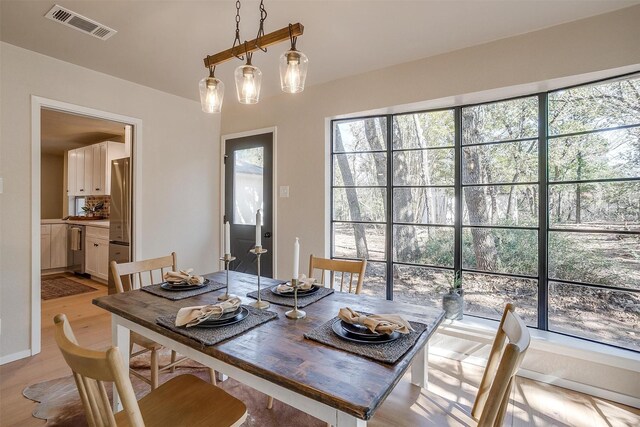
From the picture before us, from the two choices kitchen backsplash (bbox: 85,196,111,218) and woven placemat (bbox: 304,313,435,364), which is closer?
woven placemat (bbox: 304,313,435,364)

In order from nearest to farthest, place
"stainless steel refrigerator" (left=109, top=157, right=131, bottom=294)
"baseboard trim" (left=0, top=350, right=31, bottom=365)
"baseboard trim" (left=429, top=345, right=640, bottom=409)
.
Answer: "baseboard trim" (left=429, top=345, right=640, bottom=409) < "baseboard trim" (left=0, top=350, right=31, bottom=365) < "stainless steel refrigerator" (left=109, top=157, right=131, bottom=294)

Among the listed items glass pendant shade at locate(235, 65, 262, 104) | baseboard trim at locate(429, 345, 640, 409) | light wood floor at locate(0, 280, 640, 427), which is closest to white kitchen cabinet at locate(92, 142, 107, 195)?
light wood floor at locate(0, 280, 640, 427)

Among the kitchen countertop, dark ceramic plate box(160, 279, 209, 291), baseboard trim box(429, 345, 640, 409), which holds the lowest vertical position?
baseboard trim box(429, 345, 640, 409)

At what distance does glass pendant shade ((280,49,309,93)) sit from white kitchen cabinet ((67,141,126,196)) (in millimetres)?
4529

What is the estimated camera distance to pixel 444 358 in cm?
253

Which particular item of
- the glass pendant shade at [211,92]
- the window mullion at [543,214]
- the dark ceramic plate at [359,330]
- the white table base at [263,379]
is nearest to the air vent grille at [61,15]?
the glass pendant shade at [211,92]

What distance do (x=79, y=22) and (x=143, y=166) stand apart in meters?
1.42

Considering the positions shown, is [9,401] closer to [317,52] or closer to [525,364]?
[317,52]

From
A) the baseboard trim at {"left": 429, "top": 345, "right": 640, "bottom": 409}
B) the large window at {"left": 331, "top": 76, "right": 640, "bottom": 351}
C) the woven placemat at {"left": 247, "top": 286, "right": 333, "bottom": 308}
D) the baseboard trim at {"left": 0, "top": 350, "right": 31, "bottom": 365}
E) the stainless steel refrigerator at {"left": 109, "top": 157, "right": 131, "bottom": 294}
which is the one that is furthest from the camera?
the stainless steel refrigerator at {"left": 109, "top": 157, "right": 131, "bottom": 294}

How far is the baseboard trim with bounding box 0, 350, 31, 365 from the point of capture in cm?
239

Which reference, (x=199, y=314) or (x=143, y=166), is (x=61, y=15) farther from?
(x=199, y=314)

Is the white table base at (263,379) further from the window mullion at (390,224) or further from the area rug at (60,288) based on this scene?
the area rug at (60,288)

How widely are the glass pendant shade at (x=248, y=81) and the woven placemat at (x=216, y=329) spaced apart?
106 cm

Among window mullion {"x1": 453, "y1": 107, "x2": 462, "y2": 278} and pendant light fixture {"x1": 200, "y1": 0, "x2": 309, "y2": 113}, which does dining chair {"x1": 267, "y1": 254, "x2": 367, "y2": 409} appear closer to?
window mullion {"x1": 453, "y1": 107, "x2": 462, "y2": 278}
